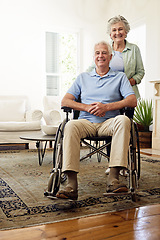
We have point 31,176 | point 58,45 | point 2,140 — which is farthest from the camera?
point 58,45

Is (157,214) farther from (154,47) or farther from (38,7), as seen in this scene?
(38,7)

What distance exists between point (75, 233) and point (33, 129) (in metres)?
3.36

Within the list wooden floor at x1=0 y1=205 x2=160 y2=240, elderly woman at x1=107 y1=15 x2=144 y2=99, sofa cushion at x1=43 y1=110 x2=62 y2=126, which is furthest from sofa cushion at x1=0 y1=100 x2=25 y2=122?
wooden floor at x1=0 y1=205 x2=160 y2=240

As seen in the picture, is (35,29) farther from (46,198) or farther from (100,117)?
(46,198)

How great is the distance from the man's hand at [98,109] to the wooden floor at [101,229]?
79 cm

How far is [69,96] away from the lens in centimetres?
238

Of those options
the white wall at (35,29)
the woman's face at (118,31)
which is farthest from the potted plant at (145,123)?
the woman's face at (118,31)

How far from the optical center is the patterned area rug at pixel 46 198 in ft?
5.44

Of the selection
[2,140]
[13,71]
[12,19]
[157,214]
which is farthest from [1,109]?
[157,214]

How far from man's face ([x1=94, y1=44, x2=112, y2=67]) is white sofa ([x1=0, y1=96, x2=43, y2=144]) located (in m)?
2.51

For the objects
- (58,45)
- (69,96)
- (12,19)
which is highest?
(12,19)

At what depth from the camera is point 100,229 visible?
1484mm

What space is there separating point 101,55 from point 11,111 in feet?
10.5

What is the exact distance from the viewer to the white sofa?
4.58 m
